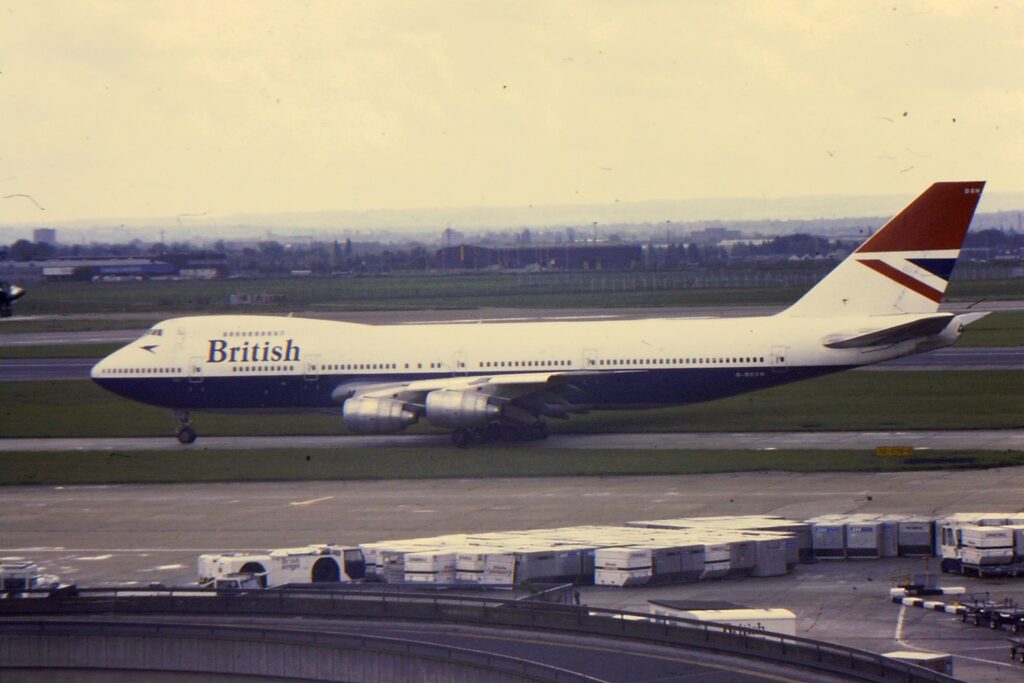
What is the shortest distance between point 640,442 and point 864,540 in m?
21.3

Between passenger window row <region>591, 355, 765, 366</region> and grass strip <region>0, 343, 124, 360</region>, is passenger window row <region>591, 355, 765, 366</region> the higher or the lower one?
the lower one

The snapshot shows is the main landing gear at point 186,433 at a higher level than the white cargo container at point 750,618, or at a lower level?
higher

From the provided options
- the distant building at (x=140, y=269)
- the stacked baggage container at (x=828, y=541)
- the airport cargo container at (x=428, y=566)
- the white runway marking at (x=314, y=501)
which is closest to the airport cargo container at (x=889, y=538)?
the stacked baggage container at (x=828, y=541)

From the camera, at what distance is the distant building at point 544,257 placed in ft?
587

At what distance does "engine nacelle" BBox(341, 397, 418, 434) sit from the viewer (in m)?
56.4

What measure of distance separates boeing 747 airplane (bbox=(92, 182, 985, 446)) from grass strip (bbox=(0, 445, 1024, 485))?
2.25 metres

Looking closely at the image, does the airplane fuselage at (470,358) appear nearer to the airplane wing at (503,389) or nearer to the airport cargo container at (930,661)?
the airplane wing at (503,389)

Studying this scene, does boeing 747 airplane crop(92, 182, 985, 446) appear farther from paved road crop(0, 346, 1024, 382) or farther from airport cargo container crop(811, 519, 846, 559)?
airport cargo container crop(811, 519, 846, 559)

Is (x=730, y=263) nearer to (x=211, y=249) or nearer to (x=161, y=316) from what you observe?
(x=211, y=249)

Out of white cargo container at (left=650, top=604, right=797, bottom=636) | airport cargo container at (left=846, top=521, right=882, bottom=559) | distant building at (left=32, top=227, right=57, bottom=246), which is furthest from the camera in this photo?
distant building at (left=32, top=227, right=57, bottom=246)

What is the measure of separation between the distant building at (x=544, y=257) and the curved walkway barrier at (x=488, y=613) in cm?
14835

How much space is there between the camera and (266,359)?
6044 centimetres

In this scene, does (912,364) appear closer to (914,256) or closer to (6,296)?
(914,256)

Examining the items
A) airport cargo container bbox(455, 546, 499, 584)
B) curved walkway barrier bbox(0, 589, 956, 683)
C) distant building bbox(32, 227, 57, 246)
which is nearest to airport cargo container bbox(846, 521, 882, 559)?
airport cargo container bbox(455, 546, 499, 584)
